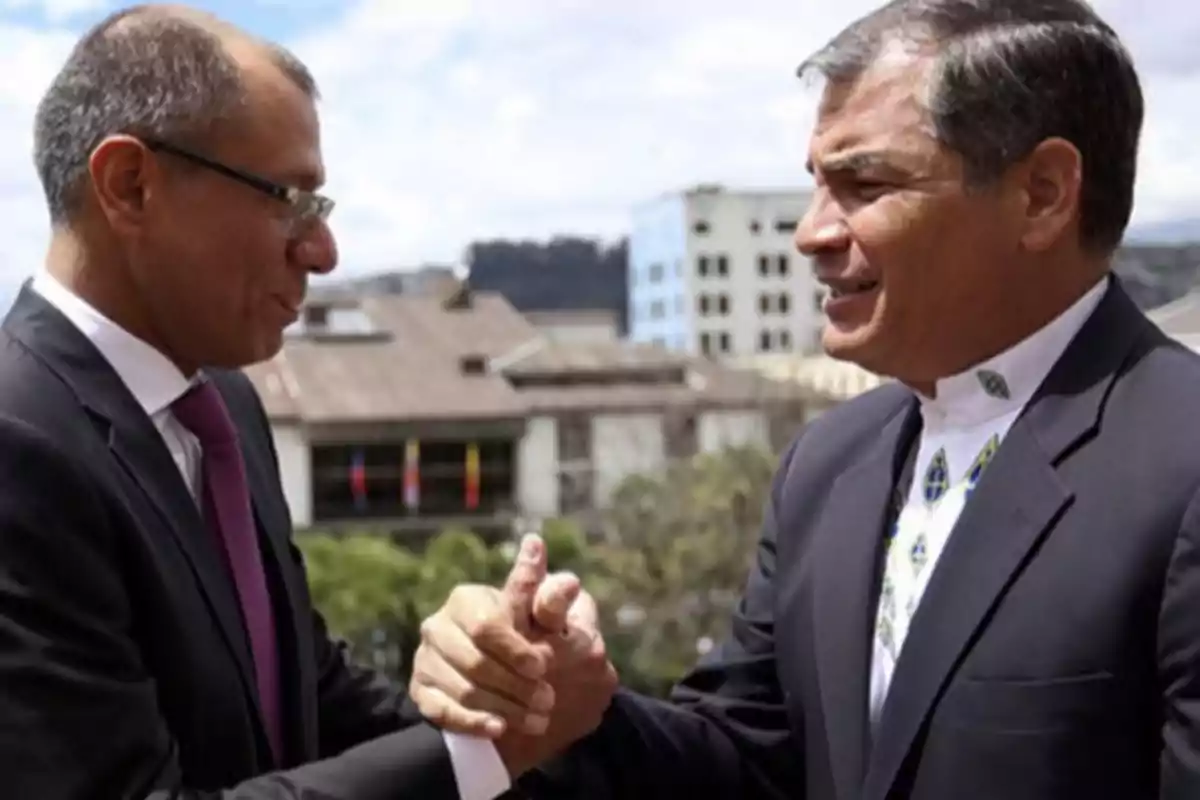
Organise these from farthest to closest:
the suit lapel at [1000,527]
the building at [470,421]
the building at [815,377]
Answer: the building at [470,421] < the building at [815,377] < the suit lapel at [1000,527]

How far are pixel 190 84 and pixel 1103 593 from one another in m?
1.02

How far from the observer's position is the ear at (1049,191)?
1570 mm

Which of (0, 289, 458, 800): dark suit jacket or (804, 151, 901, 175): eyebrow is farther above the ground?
(804, 151, 901, 175): eyebrow

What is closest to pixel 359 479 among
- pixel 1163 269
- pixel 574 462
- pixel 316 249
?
pixel 574 462

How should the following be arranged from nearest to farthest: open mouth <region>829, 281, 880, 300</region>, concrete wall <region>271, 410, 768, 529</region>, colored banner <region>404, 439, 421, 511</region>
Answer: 1. open mouth <region>829, 281, 880, 300</region>
2. concrete wall <region>271, 410, 768, 529</region>
3. colored banner <region>404, 439, 421, 511</region>

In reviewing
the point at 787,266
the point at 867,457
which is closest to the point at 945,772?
the point at 867,457

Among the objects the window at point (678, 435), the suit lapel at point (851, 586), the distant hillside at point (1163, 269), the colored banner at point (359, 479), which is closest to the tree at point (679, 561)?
the window at point (678, 435)

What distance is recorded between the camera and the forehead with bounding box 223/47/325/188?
5.47ft

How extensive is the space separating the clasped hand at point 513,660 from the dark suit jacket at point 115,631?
5cm

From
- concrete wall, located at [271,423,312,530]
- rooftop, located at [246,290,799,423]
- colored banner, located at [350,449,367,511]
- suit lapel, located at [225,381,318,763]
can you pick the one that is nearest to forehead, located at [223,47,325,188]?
suit lapel, located at [225,381,318,763]

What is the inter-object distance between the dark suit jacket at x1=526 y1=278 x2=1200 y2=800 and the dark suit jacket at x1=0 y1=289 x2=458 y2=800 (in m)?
0.38

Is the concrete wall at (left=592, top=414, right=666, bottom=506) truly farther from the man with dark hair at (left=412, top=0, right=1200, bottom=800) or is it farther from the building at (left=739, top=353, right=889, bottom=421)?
the man with dark hair at (left=412, top=0, right=1200, bottom=800)

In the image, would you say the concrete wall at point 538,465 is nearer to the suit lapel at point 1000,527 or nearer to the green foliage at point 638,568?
the green foliage at point 638,568

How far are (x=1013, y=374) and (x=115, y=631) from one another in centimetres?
91
